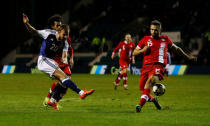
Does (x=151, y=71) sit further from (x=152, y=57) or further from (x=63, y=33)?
(x=63, y=33)

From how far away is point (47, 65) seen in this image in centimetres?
1230

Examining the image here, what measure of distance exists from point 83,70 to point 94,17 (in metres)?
10.3

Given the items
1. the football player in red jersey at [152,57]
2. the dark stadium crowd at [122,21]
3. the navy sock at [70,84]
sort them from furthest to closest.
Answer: the dark stadium crowd at [122,21]
the football player in red jersey at [152,57]
the navy sock at [70,84]

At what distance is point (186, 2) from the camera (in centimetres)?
4281

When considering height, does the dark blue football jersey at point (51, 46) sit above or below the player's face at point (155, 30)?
below

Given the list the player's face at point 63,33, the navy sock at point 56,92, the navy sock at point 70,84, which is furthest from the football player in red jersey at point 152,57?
the navy sock at point 56,92

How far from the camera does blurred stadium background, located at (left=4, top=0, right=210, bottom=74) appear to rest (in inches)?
1550

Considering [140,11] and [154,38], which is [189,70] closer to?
[140,11]

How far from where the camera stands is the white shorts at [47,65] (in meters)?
12.3

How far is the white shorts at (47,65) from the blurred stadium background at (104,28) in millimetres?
24756

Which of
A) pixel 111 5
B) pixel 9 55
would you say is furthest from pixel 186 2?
pixel 9 55

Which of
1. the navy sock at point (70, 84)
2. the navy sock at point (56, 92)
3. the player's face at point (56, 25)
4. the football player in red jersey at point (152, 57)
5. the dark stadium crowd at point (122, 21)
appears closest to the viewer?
the navy sock at point (70, 84)

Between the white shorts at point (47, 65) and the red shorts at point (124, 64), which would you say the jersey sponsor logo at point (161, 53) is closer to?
the white shorts at point (47, 65)

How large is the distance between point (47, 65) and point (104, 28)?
35929 mm
